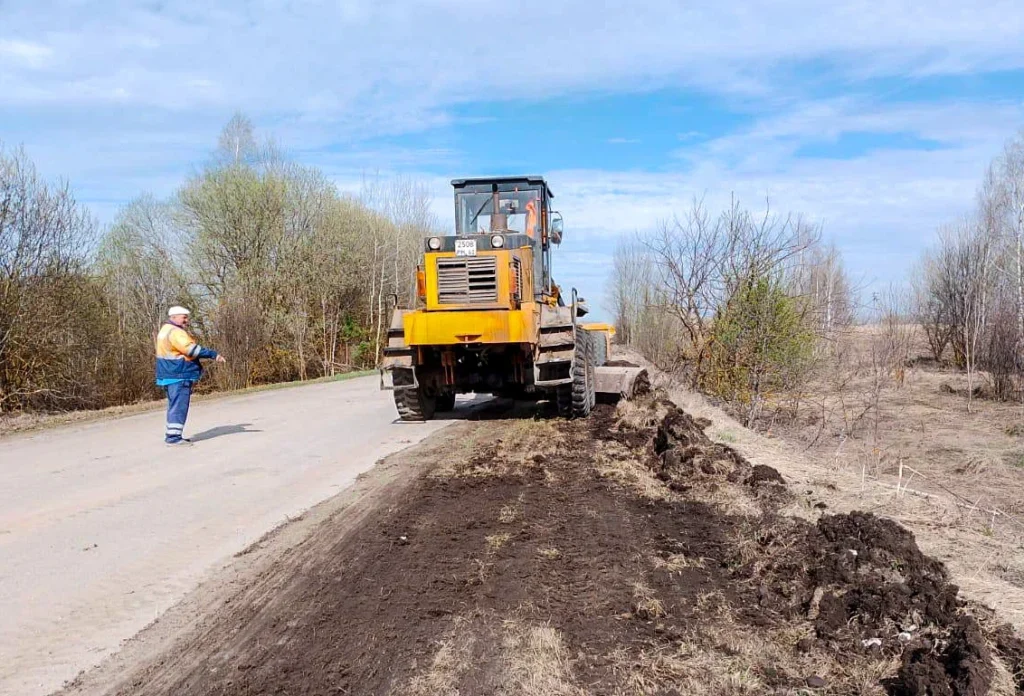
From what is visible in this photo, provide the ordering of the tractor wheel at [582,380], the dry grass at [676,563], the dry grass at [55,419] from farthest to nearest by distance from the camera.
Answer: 1. the dry grass at [55,419]
2. the tractor wheel at [582,380]
3. the dry grass at [676,563]

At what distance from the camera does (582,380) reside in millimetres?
11359

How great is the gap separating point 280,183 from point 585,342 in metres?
22.4

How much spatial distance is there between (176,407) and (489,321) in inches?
164

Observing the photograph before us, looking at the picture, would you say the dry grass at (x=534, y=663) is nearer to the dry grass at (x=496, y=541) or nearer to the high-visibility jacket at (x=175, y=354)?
the dry grass at (x=496, y=541)

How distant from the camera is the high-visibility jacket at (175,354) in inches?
389

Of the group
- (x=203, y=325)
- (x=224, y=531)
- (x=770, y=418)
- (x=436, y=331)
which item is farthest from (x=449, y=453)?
(x=203, y=325)

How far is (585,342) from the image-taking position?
12102 mm

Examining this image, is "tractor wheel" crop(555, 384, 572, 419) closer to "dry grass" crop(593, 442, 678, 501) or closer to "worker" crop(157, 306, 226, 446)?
"dry grass" crop(593, 442, 678, 501)

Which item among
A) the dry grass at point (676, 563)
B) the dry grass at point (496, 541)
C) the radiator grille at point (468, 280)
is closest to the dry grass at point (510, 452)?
the radiator grille at point (468, 280)

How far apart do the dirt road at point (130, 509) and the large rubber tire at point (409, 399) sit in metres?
0.28

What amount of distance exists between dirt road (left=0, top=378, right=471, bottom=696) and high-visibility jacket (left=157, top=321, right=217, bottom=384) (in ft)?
3.04

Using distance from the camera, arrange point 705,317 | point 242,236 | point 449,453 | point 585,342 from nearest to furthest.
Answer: point 449,453
point 585,342
point 705,317
point 242,236

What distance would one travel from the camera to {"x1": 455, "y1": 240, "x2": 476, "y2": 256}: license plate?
37.6ft

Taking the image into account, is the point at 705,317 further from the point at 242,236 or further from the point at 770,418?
the point at 242,236
